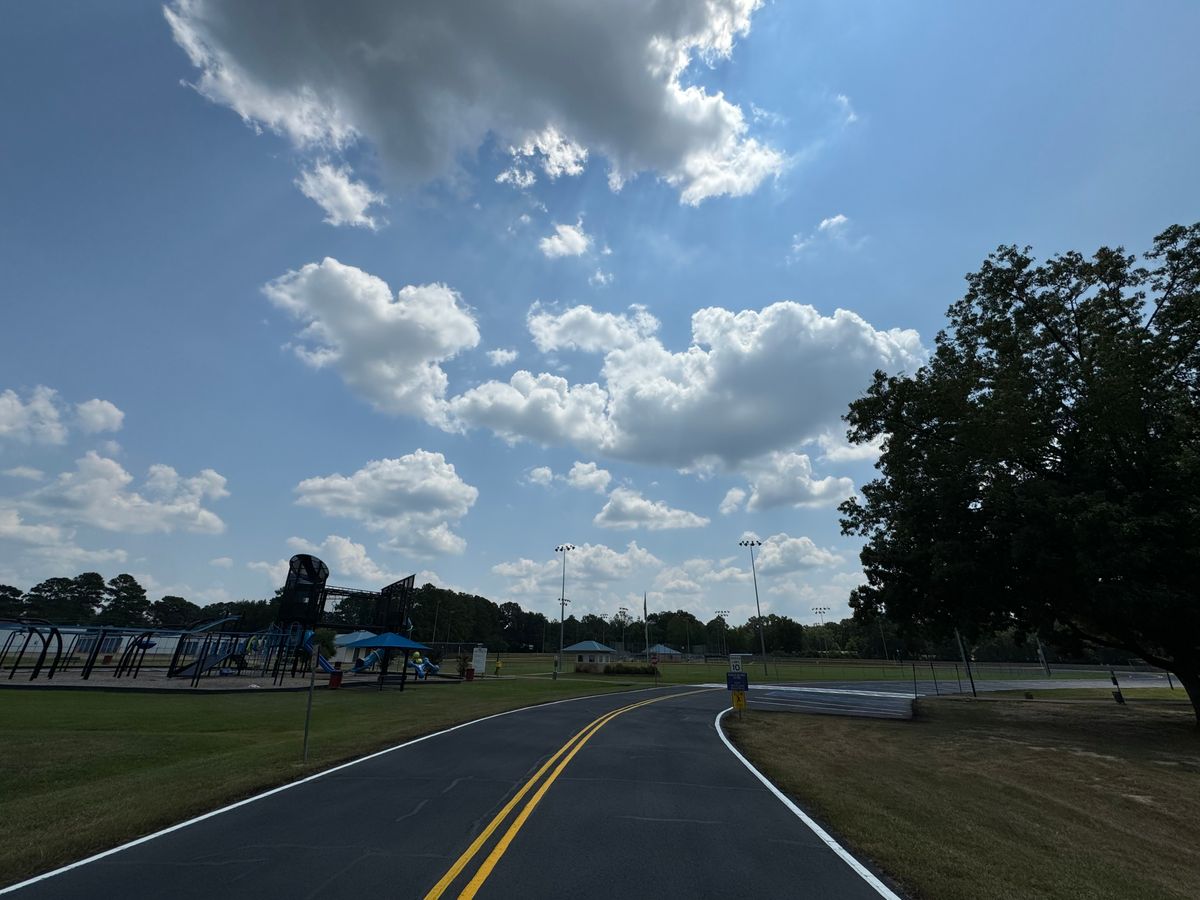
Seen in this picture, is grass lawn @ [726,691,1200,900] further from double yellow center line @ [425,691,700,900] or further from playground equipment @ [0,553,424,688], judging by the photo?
playground equipment @ [0,553,424,688]

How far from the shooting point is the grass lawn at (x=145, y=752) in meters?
7.49

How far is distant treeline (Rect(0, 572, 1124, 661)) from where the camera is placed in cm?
12612

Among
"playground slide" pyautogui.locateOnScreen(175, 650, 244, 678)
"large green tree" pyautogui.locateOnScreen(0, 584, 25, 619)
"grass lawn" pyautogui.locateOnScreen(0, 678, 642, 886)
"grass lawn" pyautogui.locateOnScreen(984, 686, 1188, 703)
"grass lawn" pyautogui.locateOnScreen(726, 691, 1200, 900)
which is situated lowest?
"grass lawn" pyautogui.locateOnScreen(726, 691, 1200, 900)

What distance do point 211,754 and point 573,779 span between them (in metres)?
8.60

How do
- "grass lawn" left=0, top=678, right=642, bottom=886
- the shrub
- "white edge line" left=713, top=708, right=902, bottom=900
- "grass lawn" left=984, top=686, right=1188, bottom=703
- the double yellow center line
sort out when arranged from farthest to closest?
the shrub, "grass lawn" left=984, top=686, right=1188, bottom=703, "grass lawn" left=0, top=678, right=642, bottom=886, "white edge line" left=713, top=708, right=902, bottom=900, the double yellow center line

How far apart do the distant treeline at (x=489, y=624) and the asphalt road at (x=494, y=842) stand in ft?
364

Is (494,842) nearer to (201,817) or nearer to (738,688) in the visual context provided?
(201,817)

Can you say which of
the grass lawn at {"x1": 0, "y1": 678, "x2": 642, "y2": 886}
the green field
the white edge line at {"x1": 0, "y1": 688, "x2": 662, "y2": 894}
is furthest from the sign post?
the green field

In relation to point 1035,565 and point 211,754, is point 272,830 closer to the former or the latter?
point 211,754

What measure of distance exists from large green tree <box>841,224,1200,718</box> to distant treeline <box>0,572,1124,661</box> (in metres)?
92.3

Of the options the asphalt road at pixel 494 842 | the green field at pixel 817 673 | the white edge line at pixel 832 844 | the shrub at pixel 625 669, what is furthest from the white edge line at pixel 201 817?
the shrub at pixel 625 669

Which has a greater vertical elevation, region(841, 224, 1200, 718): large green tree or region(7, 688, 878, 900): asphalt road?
region(841, 224, 1200, 718): large green tree

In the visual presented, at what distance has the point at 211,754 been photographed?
13008mm

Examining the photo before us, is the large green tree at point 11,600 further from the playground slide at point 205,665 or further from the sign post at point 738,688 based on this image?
the sign post at point 738,688
